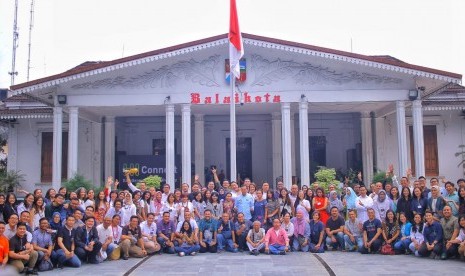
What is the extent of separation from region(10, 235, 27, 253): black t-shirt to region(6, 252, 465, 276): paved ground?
0.55 m

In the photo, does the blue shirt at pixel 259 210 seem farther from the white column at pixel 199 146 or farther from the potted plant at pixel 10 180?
the potted plant at pixel 10 180

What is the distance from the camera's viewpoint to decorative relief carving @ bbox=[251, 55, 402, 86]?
1512cm

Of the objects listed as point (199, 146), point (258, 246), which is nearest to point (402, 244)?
point (258, 246)

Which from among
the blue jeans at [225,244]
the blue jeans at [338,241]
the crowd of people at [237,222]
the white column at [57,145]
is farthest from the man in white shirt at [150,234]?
the white column at [57,145]

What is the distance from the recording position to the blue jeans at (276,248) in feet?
32.0

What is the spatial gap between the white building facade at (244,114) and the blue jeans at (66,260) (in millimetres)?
6664

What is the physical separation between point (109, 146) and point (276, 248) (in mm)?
11167

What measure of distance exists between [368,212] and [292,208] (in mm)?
1663

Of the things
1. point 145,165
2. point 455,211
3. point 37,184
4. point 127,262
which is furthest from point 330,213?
point 37,184

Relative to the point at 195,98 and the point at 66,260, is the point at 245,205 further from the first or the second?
the point at 195,98

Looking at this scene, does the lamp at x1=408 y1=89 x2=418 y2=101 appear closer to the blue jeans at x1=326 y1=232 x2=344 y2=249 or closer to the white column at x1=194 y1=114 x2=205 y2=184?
the blue jeans at x1=326 y1=232 x2=344 y2=249

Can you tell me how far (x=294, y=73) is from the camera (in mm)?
15172

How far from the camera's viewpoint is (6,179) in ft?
60.1

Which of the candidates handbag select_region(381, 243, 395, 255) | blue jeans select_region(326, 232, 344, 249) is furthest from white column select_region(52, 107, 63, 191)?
handbag select_region(381, 243, 395, 255)
